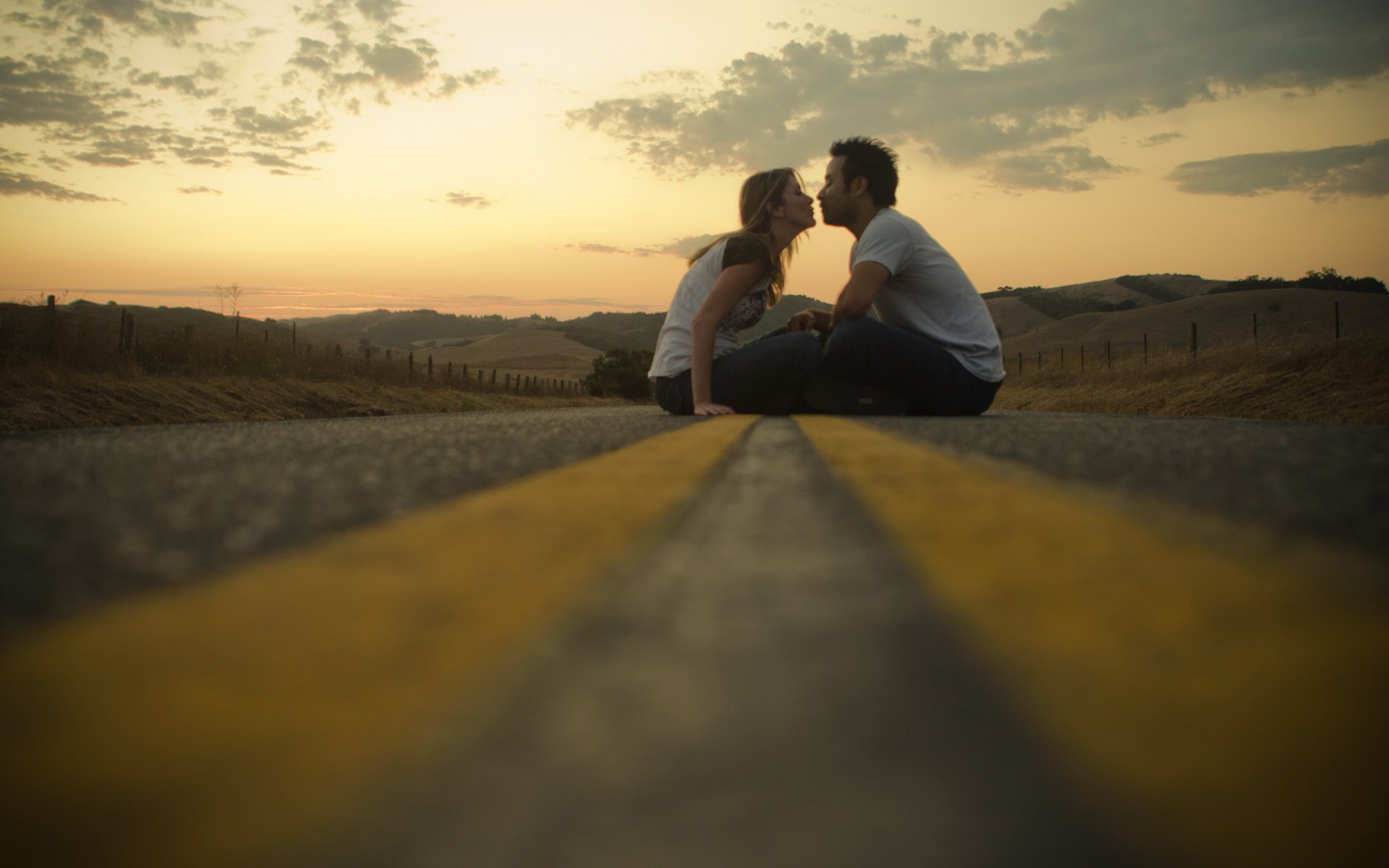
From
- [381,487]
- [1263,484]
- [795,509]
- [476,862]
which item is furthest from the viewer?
[381,487]

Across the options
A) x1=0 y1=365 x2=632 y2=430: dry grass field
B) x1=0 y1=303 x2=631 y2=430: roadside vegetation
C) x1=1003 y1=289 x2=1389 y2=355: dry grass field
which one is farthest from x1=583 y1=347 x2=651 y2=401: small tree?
x1=1003 y1=289 x2=1389 y2=355: dry grass field

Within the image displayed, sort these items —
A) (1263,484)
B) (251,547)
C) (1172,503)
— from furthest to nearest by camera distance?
(1263,484) < (1172,503) < (251,547)

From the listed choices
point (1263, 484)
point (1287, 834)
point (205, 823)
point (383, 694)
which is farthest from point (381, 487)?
point (1263, 484)

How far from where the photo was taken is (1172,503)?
1352mm

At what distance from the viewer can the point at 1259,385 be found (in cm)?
1557

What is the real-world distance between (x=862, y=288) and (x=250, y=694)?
540cm

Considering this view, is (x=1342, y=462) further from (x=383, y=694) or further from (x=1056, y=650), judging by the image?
(x=383, y=694)

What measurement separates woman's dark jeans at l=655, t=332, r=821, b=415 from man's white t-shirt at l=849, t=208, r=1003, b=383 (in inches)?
29.7

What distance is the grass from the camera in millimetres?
13430

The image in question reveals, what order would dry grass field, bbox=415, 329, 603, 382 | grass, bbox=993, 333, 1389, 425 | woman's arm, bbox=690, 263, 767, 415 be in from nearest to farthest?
woman's arm, bbox=690, 263, 767, 415 → grass, bbox=993, 333, 1389, 425 → dry grass field, bbox=415, 329, 603, 382

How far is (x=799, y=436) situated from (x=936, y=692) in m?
2.54

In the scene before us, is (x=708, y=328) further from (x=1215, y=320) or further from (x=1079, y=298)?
(x=1079, y=298)

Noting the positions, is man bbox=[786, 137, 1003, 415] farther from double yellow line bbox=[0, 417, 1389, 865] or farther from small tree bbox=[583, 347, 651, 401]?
small tree bbox=[583, 347, 651, 401]

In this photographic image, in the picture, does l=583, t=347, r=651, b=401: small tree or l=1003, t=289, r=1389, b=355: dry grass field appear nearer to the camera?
l=583, t=347, r=651, b=401: small tree
